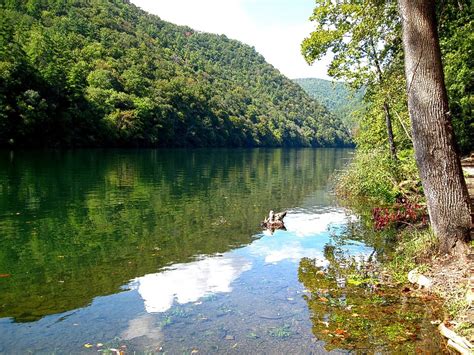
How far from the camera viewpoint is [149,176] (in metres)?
33.7

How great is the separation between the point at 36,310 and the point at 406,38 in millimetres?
9253

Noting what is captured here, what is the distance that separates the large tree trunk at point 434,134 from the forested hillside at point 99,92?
62.2 metres

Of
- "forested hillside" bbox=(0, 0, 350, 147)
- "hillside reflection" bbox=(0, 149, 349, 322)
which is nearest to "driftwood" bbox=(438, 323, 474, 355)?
"hillside reflection" bbox=(0, 149, 349, 322)

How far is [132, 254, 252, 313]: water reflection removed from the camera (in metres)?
8.30

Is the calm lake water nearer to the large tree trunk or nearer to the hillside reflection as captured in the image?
the hillside reflection

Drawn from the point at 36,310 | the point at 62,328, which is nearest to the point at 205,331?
the point at 62,328

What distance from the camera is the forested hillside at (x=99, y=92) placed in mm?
65356

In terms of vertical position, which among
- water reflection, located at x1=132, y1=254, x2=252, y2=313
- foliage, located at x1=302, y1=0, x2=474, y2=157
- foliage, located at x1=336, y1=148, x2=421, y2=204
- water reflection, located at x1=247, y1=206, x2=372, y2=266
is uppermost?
foliage, located at x1=302, y1=0, x2=474, y2=157

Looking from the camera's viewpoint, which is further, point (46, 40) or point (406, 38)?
point (46, 40)

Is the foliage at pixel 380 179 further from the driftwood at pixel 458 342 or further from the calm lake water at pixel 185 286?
the driftwood at pixel 458 342

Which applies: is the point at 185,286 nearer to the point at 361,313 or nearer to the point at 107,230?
the point at 361,313

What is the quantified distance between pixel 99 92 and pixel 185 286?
268 ft

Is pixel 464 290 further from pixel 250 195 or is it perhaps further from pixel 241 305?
pixel 250 195

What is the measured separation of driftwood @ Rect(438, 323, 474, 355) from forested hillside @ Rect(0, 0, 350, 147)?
64.3 meters
